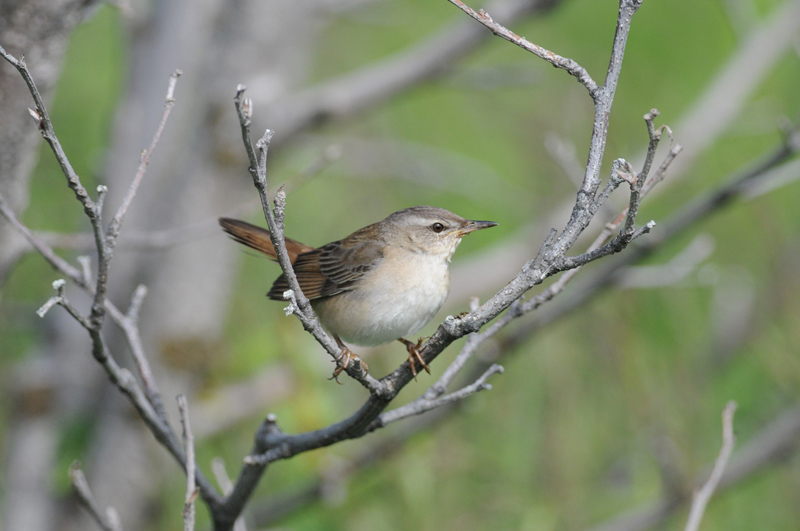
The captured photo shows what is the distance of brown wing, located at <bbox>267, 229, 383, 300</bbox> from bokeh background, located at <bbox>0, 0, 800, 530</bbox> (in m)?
0.35

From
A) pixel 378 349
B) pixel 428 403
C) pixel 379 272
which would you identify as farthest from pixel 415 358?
pixel 378 349

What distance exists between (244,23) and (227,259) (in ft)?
4.77

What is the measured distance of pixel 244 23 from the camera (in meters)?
4.50

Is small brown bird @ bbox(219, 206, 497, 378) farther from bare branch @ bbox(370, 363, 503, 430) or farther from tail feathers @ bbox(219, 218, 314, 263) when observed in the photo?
bare branch @ bbox(370, 363, 503, 430)

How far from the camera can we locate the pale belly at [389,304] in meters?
2.69

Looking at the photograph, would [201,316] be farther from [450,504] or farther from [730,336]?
[730,336]

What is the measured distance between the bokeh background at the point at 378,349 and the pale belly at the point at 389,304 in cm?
59

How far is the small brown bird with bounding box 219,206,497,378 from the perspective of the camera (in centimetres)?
269

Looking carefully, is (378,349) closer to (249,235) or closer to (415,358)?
(249,235)

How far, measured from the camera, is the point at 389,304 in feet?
8.96

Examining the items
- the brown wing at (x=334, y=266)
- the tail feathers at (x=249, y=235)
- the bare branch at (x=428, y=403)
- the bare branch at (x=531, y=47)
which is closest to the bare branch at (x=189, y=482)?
the bare branch at (x=428, y=403)

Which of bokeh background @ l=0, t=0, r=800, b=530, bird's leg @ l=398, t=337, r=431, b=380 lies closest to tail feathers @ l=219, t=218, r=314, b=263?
bokeh background @ l=0, t=0, r=800, b=530

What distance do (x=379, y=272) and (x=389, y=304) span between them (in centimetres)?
20

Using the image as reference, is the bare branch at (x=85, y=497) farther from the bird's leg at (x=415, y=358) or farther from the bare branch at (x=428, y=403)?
the bird's leg at (x=415, y=358)
